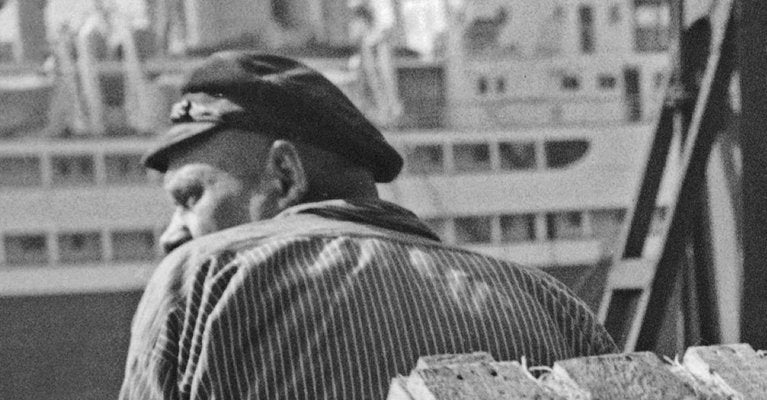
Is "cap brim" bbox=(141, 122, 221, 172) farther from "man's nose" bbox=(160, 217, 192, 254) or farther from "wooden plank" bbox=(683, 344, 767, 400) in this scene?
"wooden plank" bbox=(683, 344, 767, 400)

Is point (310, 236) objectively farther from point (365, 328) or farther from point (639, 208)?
point (639, 208)

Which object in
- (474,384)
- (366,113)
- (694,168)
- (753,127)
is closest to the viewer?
(474,384)

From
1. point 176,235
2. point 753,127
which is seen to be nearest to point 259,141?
point 176,235

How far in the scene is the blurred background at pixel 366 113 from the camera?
23781 millimetres

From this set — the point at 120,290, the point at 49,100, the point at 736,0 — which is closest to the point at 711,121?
the point at 736,0

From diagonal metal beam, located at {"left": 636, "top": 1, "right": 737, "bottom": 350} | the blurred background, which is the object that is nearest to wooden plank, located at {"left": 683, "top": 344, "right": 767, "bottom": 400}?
diagonal metal beam, located at {"left": 636, "top": 1, "right": 737, "bottom": 350}

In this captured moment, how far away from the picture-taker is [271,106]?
2.14m

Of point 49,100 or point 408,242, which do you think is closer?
point 408,242

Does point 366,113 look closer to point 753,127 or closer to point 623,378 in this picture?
point 753,127

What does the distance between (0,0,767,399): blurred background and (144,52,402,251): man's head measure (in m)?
19.6

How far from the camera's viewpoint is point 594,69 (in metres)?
26.6

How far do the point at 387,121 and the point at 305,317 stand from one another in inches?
913

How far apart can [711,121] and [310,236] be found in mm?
2438

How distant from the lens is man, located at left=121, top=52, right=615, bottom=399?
6.25 feet
